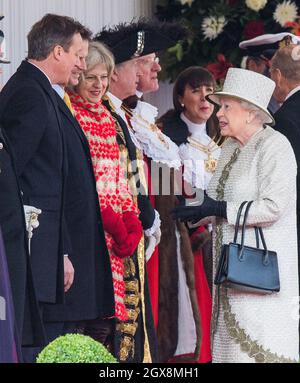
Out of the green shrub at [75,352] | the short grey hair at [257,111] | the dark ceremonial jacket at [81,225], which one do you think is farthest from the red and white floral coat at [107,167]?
the green shrub at [75,352]

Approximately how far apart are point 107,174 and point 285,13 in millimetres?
2785

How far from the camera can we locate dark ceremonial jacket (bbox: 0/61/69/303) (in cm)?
533

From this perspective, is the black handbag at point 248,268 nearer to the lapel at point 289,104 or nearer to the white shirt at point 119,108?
the lapel at point 289,104

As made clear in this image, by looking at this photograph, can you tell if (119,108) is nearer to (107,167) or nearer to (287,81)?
(107,167)

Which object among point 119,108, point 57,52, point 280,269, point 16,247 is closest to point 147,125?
point 119,108

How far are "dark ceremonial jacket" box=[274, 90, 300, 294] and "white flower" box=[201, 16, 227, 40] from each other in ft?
7.12

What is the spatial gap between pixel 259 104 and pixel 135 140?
99 cm

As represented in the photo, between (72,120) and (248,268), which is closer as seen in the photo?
(248,268)

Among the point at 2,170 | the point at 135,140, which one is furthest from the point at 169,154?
the point at 2,170

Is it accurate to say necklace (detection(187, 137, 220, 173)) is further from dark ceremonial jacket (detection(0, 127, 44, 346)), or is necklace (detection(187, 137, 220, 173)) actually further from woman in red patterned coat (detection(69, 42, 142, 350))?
dark ceremonial jacket (detection(0, 127, 44, 346))

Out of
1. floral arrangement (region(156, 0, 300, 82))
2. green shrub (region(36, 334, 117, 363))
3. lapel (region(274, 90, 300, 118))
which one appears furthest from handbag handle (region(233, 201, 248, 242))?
floral arrangement (region(156, 0, 300, 82))

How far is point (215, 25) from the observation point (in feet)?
27.8

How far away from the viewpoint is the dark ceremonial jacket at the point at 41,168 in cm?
533
